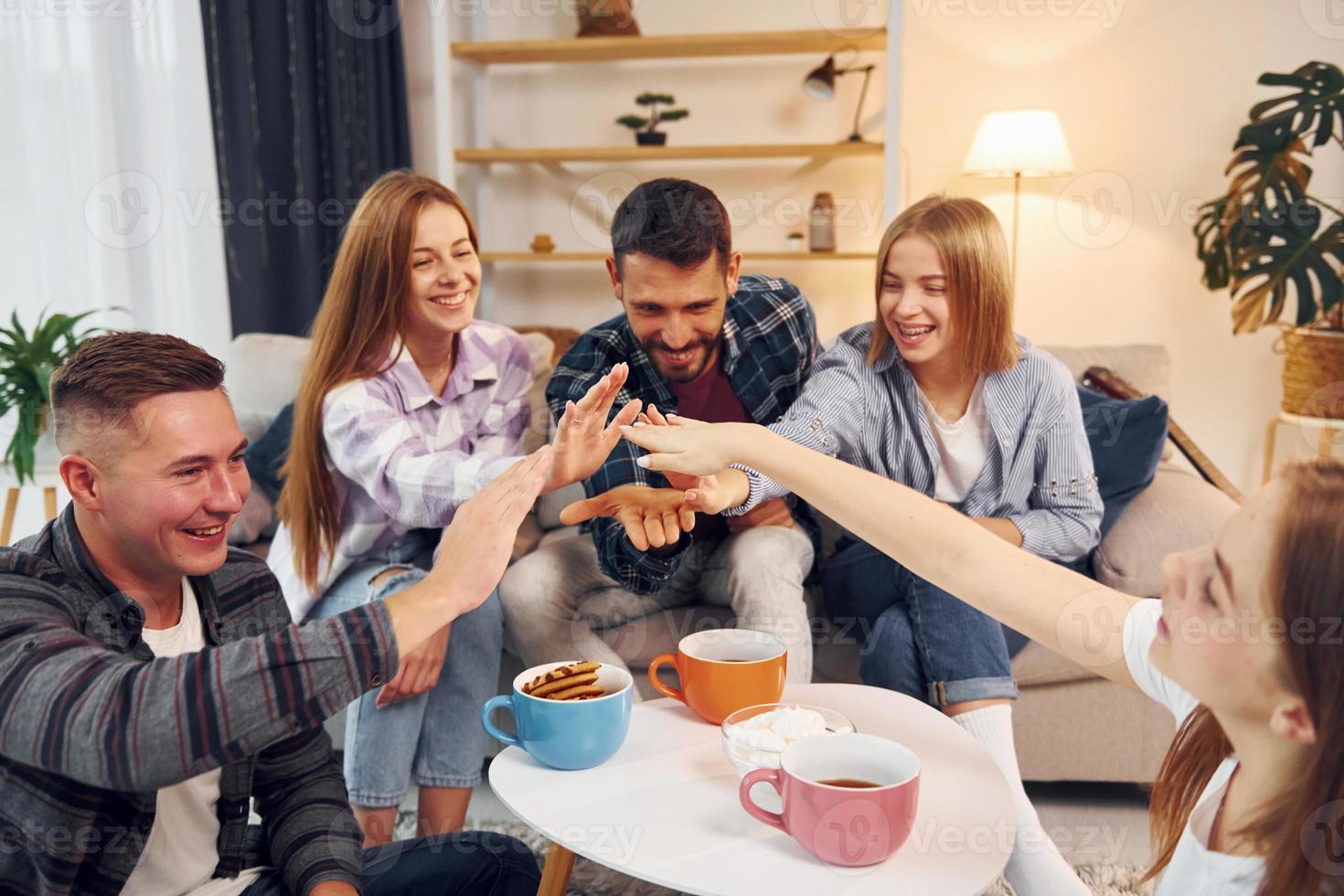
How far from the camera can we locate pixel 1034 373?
1.74 metres

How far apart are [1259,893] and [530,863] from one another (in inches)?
28.9

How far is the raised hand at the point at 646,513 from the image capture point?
4.64 feet

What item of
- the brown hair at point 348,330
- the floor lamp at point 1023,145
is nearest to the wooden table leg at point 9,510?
the brown hair at point 348,330


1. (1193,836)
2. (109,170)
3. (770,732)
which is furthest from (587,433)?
(109,170)

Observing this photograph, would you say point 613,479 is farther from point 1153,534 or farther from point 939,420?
point 1153,534

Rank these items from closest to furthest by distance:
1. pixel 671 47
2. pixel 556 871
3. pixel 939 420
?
pixel 556 871 → pixel 939 420 → pixel 671 47

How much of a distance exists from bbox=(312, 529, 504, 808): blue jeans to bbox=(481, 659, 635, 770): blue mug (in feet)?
1.78

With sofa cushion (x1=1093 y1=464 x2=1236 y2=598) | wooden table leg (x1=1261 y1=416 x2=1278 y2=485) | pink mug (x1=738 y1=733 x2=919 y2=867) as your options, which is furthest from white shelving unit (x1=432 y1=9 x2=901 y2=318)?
pink mug (x1=738 y1=733 x2=919 y2=867)

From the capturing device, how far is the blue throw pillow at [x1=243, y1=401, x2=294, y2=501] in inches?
85.3

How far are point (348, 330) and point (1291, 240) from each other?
268cm

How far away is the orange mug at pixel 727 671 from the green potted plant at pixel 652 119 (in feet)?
9.11

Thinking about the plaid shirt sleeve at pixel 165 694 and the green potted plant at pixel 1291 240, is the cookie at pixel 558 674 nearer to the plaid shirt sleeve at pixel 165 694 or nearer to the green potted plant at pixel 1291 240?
the plaid shirt sleeve at pixel 165 694

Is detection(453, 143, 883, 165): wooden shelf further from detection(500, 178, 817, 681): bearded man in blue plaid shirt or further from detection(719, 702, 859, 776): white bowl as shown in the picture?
detection(719, 702, 859, 776): white bowl

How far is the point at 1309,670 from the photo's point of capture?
622 mm
